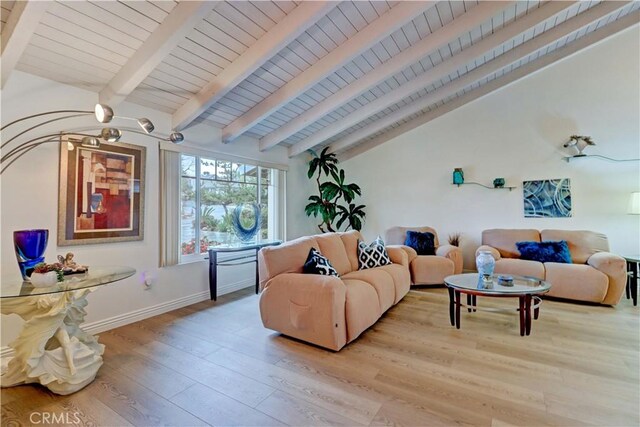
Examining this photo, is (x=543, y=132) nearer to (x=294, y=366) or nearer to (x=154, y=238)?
(x=294, y=366)

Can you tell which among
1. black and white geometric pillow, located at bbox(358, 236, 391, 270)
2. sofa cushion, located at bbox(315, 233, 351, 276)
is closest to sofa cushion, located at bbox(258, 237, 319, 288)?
sofa cushion, located at bbox(315, 233, 351, 276)

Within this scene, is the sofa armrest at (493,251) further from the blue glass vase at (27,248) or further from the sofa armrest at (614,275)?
the blue glass vase at (27,248)

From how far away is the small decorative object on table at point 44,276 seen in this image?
1.83m

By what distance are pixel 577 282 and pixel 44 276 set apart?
5.24m

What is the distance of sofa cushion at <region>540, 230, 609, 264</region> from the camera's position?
13.2 ft

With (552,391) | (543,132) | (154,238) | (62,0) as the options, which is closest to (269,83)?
(62,0)

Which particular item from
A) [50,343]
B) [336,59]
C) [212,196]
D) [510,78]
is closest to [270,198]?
[212,196]

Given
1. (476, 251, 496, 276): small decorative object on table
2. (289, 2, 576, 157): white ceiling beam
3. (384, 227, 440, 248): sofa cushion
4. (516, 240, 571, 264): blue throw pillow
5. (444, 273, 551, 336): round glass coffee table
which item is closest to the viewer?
(444, 273, 551, 336): round glass coffee table

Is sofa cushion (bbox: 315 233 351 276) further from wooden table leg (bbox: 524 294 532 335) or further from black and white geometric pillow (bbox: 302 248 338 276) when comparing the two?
wooden table leg (bbox: 524 294 532 335)

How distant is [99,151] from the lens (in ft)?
9.64

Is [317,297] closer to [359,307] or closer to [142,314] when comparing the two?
[359,307]

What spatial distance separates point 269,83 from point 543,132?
4.39m

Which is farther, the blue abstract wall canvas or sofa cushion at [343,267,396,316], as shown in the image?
the blue abstract wall canvas

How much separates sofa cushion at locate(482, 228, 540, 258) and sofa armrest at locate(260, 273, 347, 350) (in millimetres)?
3236
